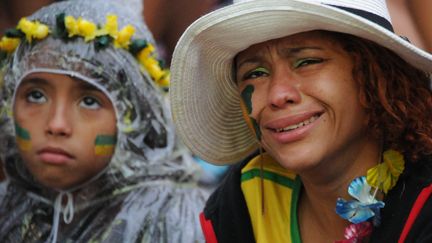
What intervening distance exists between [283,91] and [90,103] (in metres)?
1.22

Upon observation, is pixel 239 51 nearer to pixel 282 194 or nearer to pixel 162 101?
pixel 282 194

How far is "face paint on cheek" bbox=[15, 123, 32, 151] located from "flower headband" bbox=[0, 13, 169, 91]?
14.9 inches

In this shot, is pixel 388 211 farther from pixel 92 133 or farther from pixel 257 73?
pixel 92 133

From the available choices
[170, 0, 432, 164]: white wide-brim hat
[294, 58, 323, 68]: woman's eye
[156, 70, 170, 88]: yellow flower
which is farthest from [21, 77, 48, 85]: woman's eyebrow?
[294, 58, 323, 68]: woman's eye

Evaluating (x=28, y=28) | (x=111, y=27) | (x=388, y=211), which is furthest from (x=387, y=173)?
(x=28, y=28)

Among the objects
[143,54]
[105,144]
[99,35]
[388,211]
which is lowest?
[388,211]

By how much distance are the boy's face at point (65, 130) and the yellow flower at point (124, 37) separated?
0.74ft

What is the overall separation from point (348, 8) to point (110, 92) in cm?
134

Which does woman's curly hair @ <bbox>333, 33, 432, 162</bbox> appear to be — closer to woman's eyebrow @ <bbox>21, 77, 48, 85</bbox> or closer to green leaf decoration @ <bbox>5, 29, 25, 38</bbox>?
woman's eyebrow @ <bbox>21, 77, 48, 85</bbox>

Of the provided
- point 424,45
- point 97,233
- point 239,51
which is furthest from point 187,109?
point 424,45

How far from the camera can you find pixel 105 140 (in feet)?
10.6

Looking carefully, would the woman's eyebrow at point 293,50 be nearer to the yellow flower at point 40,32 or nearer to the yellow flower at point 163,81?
the yellow flower at point 163,81

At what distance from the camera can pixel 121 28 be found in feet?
11.0

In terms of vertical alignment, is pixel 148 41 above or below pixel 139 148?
above
